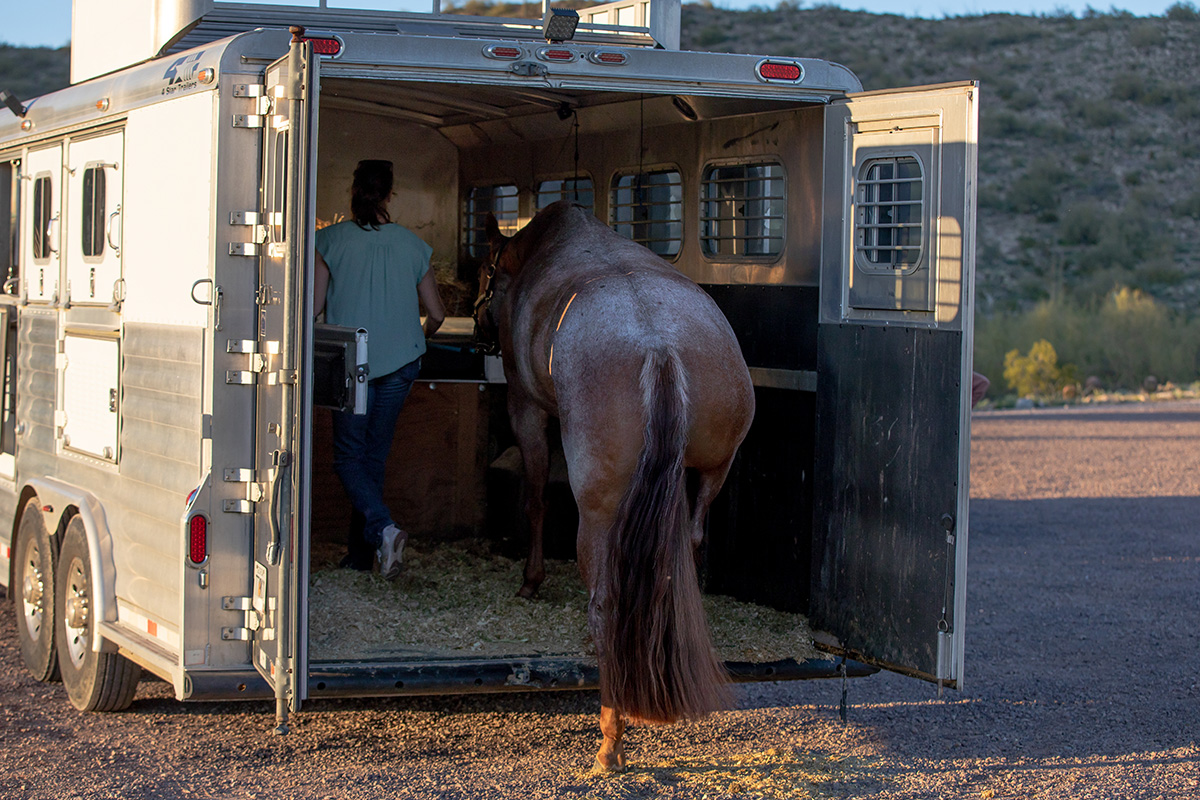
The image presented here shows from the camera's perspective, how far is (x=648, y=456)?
171 inches

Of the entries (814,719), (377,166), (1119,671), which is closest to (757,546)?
(814,719)

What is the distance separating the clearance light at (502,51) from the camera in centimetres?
465

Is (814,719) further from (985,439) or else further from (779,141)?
(985,439)

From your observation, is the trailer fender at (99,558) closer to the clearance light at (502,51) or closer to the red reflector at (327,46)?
the red reflector at (327,46)

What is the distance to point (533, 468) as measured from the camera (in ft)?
19.7

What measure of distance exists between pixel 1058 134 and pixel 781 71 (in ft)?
114

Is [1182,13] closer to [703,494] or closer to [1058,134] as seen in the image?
[1058,134]

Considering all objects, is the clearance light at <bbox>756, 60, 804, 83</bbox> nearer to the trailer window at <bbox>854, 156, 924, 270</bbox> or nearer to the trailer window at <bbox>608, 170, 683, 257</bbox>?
the trailer window at <bbox>854, 156, 924, 270</bbox>

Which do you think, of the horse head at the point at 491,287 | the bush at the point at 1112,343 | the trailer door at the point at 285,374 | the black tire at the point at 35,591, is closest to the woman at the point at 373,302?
the horse head at the point at 491,287

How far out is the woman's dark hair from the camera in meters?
6.01

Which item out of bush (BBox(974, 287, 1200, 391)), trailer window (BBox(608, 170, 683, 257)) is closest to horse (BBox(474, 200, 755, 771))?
trailer window (BBox(608, 170, 683, 257))

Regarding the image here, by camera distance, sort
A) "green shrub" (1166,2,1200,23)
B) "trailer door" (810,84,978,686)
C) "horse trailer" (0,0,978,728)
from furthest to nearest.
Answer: "green shrub" (1166,2,1200,23)
"trailer door" (810,84,978,686)
"horse trailer" (0,0,978,728)

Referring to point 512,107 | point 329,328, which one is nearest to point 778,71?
point 329,328

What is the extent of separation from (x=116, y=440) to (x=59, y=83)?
106 ft
